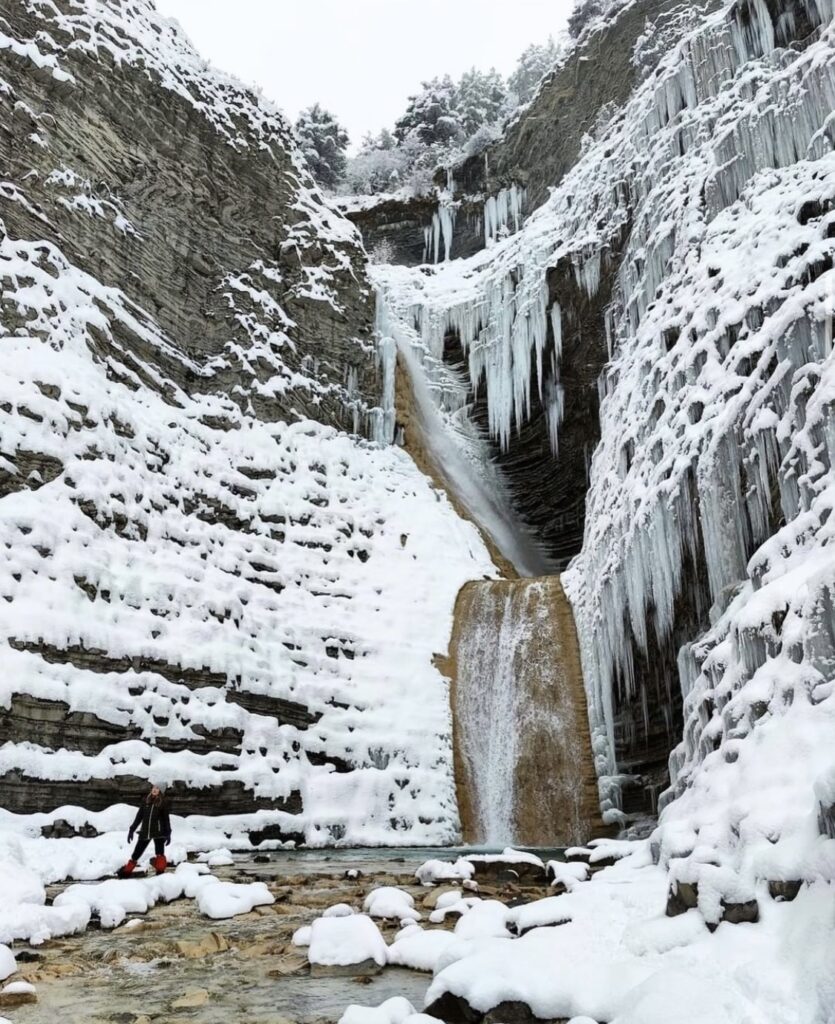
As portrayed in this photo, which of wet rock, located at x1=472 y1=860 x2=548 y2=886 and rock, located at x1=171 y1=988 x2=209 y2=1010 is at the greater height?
wet rock, located at x1=472 y1=860 x2=548 y2=886

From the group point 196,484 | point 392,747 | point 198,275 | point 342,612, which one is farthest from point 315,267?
point 392,747

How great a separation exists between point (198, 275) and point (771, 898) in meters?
17.4

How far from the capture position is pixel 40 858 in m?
8.15

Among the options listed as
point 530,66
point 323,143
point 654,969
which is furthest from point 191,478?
point 530,66

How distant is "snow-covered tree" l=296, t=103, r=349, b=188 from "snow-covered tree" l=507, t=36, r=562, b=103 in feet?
31.3

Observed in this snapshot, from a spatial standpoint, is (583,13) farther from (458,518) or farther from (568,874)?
(568,874)

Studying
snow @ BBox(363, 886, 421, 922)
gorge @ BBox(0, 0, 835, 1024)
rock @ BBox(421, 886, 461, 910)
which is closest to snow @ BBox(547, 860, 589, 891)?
gorge @ BBox(0, 0, 835, 1024)

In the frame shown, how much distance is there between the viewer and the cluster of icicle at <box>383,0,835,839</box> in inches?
296

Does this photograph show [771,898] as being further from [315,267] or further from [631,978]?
[315,267]

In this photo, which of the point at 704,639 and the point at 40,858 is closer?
the point at 704,639

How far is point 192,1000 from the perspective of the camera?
4195 millimetres

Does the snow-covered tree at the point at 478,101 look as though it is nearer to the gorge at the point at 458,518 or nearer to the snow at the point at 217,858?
the gorge at the point at 458,518

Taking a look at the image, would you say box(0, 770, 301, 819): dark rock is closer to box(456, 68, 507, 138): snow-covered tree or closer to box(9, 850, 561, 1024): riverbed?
box(9, 850, 561, 1024): riverbed

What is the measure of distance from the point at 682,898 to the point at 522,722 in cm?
930
